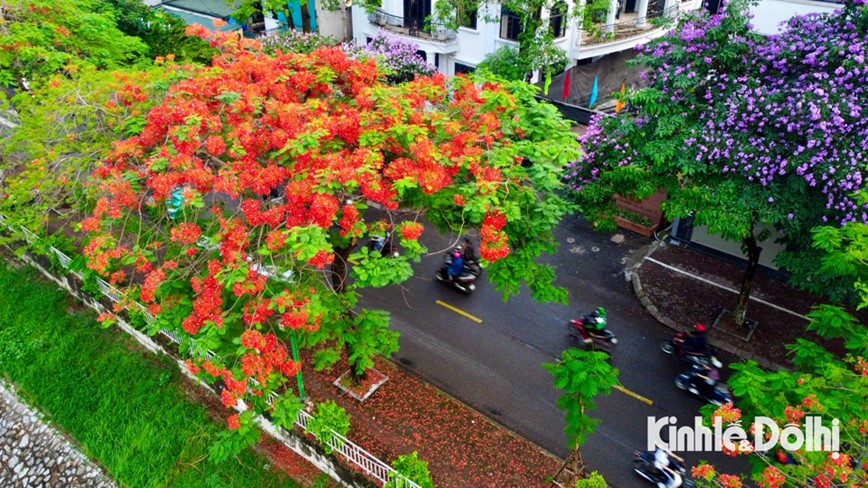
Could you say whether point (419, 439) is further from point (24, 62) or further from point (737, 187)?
point (24, 62)

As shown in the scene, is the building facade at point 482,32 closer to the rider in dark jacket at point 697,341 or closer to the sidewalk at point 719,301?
the sidewalk at point 719,301

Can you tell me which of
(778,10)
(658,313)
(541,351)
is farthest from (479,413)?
(778,10)

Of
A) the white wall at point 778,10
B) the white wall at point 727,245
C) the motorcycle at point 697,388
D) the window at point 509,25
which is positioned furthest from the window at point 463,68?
the motorcycle at point 697,388

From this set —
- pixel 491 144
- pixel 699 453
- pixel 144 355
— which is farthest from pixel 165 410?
pixel 699 453

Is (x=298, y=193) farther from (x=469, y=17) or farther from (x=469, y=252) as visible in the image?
(x=469, y=17)

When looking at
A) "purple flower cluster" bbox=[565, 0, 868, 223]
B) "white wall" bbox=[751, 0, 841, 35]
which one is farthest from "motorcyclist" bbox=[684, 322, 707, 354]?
"white wall" bbox=[751, 0, 841, 35]
